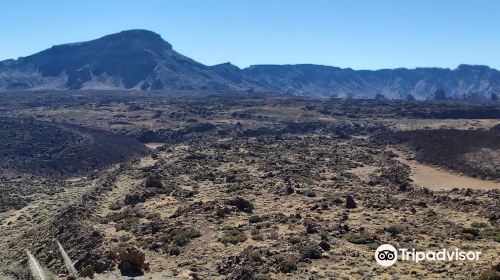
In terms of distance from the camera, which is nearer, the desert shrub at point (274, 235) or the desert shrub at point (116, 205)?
the desert shrub at point (274, 235)

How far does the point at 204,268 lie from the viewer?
2712 cm

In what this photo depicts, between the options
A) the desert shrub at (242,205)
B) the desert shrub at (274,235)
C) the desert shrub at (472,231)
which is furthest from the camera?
the desert shrub at (242,205)

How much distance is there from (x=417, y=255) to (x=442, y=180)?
3792 cm

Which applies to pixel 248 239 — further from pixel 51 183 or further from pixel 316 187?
pixel 51 183

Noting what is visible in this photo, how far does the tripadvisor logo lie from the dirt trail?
30.5 m

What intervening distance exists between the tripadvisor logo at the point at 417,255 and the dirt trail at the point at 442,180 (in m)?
30.5

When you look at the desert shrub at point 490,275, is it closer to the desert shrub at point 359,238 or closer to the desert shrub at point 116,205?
the desert shrub at point 359,238

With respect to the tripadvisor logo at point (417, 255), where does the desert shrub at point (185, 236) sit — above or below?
below

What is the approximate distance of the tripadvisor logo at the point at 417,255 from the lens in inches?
1023

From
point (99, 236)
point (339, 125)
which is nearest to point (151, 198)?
point (99, 236)

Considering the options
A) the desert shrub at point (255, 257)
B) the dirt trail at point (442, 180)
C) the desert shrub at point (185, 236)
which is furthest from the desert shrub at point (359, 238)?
the dirt trail at point (442, 180)

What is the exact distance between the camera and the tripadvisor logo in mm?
25984

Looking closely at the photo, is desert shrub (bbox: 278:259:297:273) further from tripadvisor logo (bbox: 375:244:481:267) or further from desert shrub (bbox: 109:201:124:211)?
desert shrub (bbox: 109:201:124:211)

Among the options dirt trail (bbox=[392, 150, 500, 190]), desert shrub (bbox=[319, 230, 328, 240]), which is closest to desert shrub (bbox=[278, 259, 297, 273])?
desert shrub (bbox=[319, 230, 328, 240])
